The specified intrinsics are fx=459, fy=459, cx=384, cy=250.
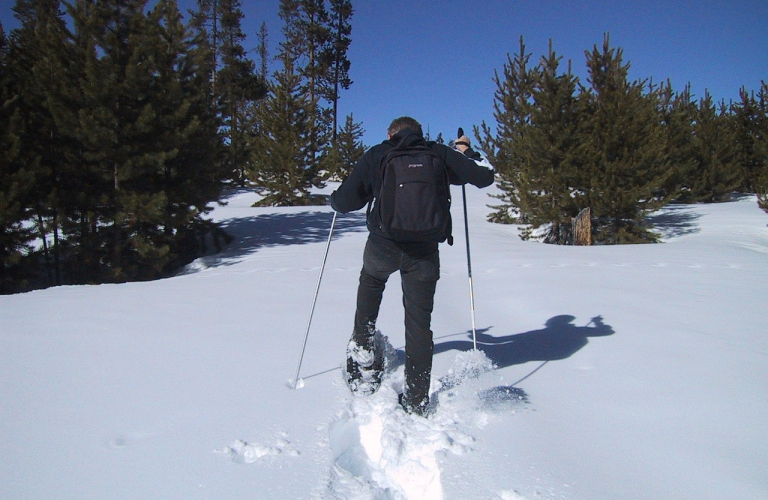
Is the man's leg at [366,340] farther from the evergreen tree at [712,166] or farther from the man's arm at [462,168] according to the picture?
the evergreen tree at [712,166]

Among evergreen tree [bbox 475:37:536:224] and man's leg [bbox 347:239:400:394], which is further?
evergreen tree [bbox 475:37:536:224]

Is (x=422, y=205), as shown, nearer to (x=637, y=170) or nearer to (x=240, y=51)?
(x=637, y=170)

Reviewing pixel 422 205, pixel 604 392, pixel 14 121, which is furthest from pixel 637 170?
pixel 14 121

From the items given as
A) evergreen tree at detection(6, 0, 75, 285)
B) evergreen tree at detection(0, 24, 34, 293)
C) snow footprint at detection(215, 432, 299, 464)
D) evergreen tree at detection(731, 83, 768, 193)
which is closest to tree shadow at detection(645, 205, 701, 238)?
evergreen tree at detection(731, 83, 768, 193)

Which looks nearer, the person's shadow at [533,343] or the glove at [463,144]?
the glove at [463,144]

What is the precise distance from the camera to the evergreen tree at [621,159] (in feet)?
40.0

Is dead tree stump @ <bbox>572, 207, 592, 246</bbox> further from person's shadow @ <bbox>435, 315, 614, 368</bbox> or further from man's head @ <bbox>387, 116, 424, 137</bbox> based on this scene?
man's head @ <bbox>387, 116, 424, 137</bbox>

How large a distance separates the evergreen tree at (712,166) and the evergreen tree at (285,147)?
56.6ft

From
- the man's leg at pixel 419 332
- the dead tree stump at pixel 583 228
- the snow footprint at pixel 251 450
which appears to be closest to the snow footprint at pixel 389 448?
the man's leg at pixel 419 332

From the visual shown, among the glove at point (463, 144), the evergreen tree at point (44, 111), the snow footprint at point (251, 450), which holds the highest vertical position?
the evergreen tree at point (44, 111)

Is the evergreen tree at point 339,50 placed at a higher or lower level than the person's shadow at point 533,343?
higher

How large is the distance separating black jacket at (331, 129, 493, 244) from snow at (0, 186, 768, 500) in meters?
1.17

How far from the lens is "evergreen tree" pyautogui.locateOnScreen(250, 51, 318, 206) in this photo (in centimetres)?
1808

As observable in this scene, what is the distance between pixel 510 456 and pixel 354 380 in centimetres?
104
